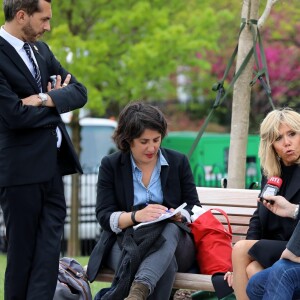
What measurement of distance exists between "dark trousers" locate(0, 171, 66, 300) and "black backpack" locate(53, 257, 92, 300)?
0.89 ft

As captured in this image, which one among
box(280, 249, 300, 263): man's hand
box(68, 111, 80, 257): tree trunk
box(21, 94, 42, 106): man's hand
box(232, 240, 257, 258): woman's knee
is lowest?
box(68, 111, 80, 257): tree trunk

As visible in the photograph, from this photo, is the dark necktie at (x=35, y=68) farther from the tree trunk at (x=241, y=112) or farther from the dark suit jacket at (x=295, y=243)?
the tree trunk at (x=241, y=112)

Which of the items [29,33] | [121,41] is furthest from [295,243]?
[121,41]

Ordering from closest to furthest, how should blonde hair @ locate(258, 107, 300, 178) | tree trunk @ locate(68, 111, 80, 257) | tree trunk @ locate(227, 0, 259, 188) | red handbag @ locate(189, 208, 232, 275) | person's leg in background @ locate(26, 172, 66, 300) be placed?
person's leg in background @ locate(26, 172, 66, 300) → blonde hair @ locate(258, 107, 300, 178) → red handbag @ locate(189, 208, 232, 275) → tree trunk @ locate(227, 0, 259, 188) → tree trunk @ locate(68, 111, 80, 257)

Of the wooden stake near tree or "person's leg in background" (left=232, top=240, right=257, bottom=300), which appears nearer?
"person's leg in background" (left=232, top=240, right=257, bottom=300)

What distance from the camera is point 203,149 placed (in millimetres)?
15133

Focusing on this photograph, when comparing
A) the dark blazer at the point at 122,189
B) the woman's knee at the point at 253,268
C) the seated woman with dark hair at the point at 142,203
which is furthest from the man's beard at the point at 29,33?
the woman's knee at the point at 253,268

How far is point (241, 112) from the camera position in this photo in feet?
24.3

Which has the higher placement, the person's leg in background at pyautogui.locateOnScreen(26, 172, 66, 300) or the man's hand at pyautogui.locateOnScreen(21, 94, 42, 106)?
the man's hand at pyautogui.locateOnScreen(21, 94, 42, 106)

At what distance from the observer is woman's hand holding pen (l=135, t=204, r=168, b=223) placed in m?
5.47

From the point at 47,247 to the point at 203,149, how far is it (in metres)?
10.1

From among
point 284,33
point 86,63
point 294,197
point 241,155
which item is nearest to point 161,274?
point 294,197

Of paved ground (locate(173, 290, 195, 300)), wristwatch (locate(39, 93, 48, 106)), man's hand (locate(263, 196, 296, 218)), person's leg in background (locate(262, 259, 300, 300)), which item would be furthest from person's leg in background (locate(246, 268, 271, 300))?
paved ground (locate(173, 290, 195, 300))

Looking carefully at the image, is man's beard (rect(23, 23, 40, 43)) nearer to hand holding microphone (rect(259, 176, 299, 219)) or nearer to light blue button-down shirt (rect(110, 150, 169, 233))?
light blue button-down shirt (rect(110, 150, 169, 233))
